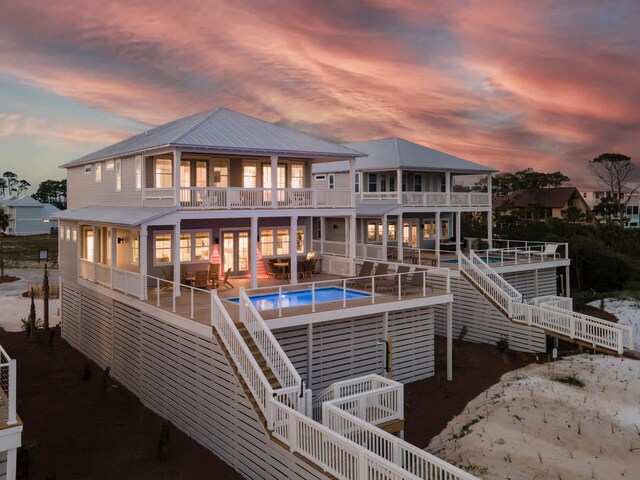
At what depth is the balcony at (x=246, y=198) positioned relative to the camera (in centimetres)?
1864

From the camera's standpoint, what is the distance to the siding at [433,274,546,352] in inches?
868

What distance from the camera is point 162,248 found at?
21266 millimetres

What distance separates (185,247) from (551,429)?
1533 cm

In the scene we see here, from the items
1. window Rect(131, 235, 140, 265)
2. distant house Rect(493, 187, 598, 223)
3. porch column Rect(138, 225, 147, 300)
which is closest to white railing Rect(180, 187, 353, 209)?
porch column Rect(138, 225, 147, 300)

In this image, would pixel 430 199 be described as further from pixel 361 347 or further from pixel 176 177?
pixel 176 177

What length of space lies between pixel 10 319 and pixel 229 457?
22.2 meters

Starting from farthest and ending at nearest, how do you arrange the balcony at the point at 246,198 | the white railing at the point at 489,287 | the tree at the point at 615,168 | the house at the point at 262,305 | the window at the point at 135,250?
1. the tree at the point at 615,168
2. the white railing at the point at 489,287
3. the window at the point at 135,250
4. the balcony at the point at 246,198
5. the house at the point at 262,305

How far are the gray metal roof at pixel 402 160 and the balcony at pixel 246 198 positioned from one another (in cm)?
886

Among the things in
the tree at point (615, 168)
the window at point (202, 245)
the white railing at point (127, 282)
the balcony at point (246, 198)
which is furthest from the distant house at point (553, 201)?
the white railing at point (127, 282)

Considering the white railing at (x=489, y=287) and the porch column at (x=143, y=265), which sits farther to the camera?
the white railing at (x=489, y=287)

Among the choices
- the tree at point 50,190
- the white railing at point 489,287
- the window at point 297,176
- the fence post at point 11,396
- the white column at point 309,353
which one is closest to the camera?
the fence post at point 11,396

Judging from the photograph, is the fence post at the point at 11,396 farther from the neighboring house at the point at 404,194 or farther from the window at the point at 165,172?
the neighboring house at the point at 404,194

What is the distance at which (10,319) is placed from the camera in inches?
1126

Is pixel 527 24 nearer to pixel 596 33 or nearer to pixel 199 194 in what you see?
pixel 596 33
